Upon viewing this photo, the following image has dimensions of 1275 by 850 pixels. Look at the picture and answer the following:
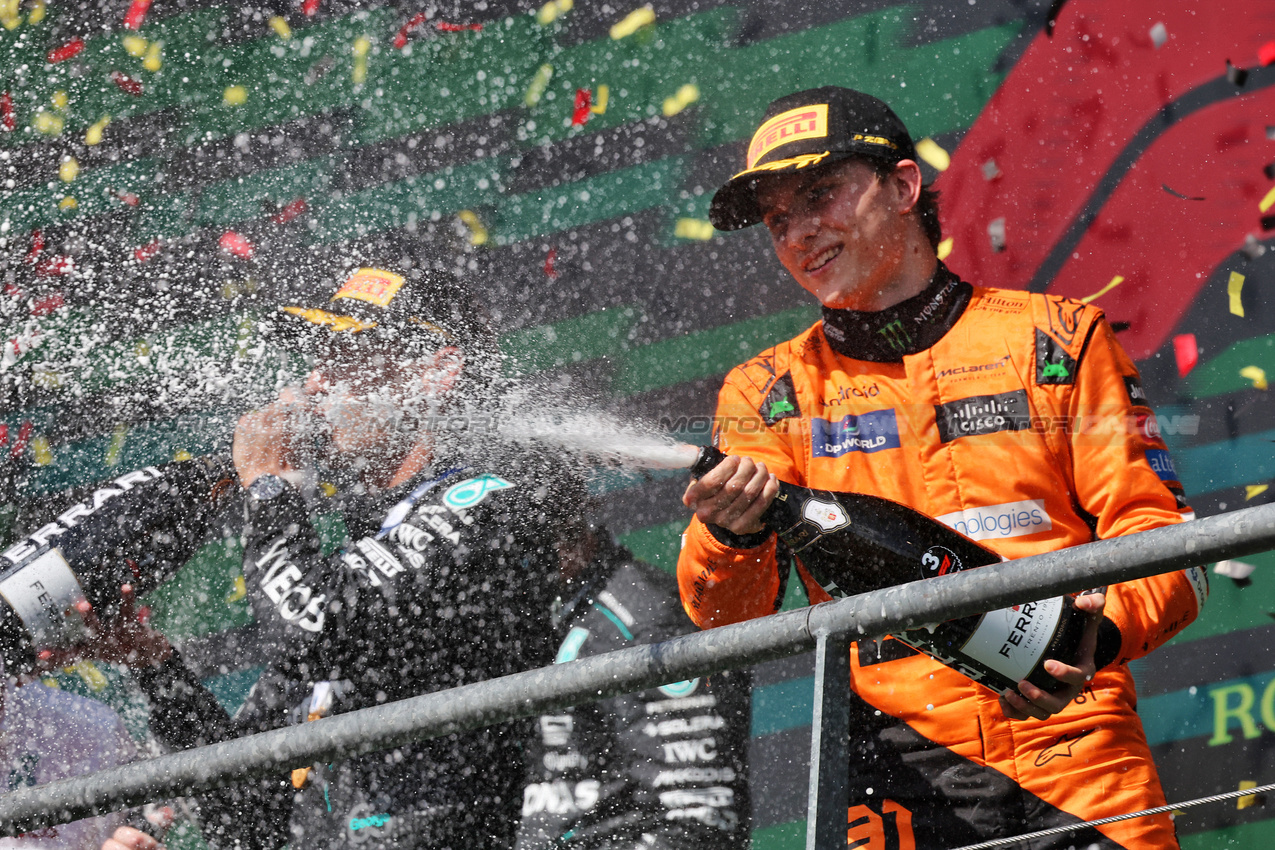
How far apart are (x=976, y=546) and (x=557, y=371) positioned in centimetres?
168

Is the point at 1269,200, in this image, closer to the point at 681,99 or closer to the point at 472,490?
the point at 681,99

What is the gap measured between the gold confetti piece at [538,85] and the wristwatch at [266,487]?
1358 mm

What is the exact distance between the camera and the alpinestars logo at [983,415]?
189 centimetres

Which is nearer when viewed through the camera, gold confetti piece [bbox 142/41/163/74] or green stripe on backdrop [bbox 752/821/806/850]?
A: green stripe on backdrop [bbox 752/821/806/850]

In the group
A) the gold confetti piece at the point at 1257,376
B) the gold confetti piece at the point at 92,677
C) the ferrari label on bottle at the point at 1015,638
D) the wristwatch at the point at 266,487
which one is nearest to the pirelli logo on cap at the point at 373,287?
the wristwatch at the point at 266,487

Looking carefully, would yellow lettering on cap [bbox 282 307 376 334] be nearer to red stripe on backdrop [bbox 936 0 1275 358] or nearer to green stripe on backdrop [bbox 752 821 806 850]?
red stripe on backdrop [bbox 936 0 1275 358]

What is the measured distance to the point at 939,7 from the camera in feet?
9.80

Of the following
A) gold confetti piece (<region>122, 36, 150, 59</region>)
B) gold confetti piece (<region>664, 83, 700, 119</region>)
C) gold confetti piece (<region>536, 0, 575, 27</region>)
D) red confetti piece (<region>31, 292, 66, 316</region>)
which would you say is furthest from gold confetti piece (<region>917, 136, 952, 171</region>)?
red confetti piece (<region>31, 292, 66, 316</region>)

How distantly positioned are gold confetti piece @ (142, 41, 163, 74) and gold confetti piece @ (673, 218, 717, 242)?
5.16 feet

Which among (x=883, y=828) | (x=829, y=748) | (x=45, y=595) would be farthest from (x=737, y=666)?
(x=45, y=595)

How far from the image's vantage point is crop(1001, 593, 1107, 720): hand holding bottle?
1560mm

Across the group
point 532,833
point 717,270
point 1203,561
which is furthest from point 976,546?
point 717,270

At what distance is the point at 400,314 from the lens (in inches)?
109

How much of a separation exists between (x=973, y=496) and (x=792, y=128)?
0.72 metres
